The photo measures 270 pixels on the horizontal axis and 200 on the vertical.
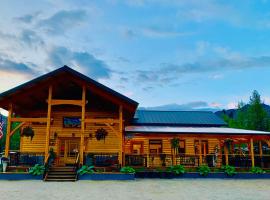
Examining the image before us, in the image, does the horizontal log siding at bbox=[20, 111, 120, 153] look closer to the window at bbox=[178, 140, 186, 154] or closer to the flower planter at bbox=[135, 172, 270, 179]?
the flower planter at bbox=[135, 172, 270, 179]

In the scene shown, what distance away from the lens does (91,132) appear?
73.2ft

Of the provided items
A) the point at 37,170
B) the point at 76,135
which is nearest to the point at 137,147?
the point at 76,135

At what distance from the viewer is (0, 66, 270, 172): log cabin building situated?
59.9ft

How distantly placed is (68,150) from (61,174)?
17.9ft

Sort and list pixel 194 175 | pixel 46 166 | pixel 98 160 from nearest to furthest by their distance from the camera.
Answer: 1. pixel 46 166
2. pixel 98 160
3. pixel 194 175

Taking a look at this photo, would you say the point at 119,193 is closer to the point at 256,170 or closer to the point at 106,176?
the point at 106,176

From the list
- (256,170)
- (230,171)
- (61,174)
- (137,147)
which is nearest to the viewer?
(61,174)

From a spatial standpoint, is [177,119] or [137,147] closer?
[137,147]

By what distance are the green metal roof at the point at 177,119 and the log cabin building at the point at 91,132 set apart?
526mm

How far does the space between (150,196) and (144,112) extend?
765 inches

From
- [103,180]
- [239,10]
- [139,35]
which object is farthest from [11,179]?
[239,10]

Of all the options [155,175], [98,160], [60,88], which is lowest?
[155,175]

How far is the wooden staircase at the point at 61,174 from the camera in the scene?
637 inches

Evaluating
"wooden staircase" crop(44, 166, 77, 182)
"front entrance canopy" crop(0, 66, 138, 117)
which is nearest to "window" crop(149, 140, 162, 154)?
"front entrance canopy" crop(0, 66, 138, 117)
